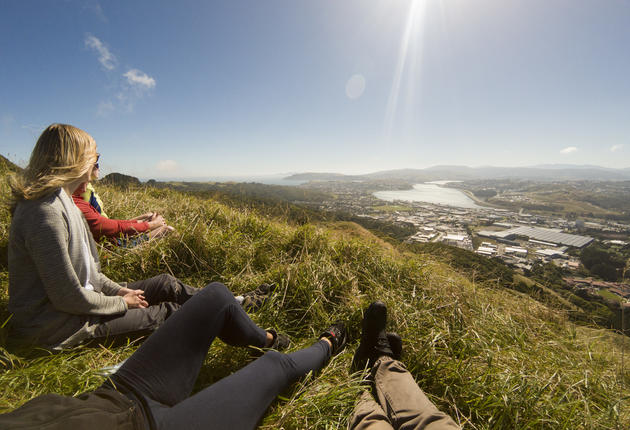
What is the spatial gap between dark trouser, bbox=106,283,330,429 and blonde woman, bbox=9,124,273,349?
424mm

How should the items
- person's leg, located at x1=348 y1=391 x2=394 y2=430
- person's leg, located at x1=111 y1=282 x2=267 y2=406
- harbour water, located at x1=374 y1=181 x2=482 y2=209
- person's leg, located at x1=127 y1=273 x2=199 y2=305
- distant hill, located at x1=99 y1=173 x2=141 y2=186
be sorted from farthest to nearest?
harbour water, located at x1=374 y1=181 x2=482 y2=209, distant hill, located at x1=99 y1=173 x2=141 y2=186, person's leg, located at x1=127 y1=273 x2=199 y2=305, person's leg, located at x1=348 y1=391 x2=394 y2=430, person's leg, located at x1=111 y1=282 x2=267 y2=406

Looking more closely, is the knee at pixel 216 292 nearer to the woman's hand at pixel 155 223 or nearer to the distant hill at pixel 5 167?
the woman's hand at pixel 155 223

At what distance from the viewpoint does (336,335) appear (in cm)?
218

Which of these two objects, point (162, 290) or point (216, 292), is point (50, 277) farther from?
point (216, 292)

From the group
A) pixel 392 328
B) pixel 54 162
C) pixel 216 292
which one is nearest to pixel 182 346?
pixel 216 292

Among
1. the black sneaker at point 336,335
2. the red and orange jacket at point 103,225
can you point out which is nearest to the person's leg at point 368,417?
the black sneaker at point 336,335

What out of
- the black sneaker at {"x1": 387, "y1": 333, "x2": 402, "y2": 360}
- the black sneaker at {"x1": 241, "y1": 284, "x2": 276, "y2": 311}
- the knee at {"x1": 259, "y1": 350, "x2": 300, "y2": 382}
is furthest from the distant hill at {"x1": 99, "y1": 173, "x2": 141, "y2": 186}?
the black sneaker at {"x1": 387, "y1": 333, "x2": 402, "y2": 360}

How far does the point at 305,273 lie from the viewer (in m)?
2.77

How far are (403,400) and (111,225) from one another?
3.79m

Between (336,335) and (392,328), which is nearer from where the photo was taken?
(336,335)

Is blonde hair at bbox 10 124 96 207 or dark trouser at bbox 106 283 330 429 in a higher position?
blonde hair at bbox 10 124 96 207

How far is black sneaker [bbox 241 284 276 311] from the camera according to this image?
2.39m

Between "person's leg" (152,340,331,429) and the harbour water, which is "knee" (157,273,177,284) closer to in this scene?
"person's leg" (152,340,331,429)

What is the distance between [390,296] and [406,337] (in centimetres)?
51
